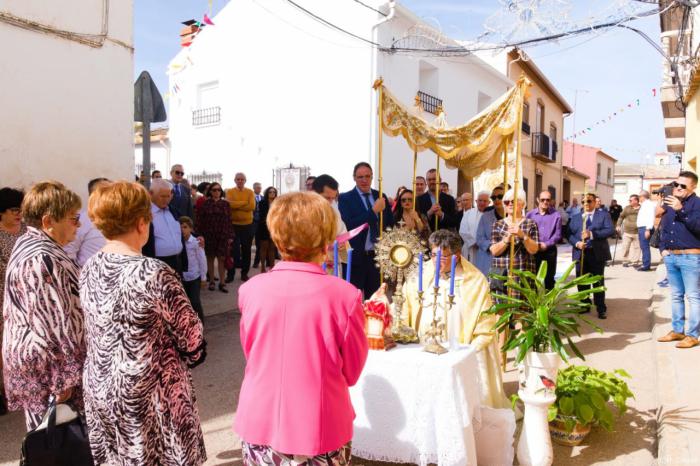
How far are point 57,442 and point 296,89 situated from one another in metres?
12.2

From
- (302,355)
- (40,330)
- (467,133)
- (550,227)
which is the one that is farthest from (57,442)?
(550,227)

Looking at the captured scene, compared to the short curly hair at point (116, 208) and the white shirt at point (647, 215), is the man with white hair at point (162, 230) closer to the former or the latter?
the short curly hair at point (116, 208)

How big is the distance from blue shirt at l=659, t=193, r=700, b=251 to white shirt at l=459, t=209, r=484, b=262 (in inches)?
89.4

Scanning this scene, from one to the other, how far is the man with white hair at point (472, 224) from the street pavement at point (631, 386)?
5.57 ft

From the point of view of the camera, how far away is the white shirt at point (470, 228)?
728 cm

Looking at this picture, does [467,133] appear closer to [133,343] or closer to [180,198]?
[133,343]

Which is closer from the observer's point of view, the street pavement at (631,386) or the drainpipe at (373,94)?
the street pavement at (631,386)

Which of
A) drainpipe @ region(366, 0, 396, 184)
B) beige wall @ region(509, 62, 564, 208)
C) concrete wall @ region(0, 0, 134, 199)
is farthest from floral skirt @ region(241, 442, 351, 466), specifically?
beige wall @ region(509, 62, 564, 208)

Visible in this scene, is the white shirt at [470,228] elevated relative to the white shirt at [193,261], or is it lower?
elevated

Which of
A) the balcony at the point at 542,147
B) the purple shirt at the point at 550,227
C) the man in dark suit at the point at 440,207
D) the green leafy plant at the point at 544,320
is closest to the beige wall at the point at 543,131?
the balcony at the point at 542,147

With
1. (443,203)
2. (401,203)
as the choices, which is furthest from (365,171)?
(443,203)

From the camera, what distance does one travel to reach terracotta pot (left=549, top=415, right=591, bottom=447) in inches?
140

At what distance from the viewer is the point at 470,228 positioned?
7.35 meters

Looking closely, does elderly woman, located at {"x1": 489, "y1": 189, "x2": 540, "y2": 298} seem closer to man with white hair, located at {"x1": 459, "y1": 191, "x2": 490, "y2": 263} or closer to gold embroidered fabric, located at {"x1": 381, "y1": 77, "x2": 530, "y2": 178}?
gold embroidered fabric, located at {"x1": 381, "y1": 77, "x2": 530, "y2": 178}
